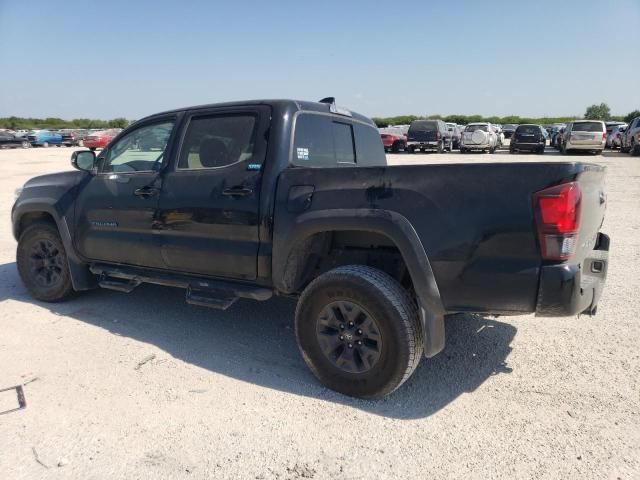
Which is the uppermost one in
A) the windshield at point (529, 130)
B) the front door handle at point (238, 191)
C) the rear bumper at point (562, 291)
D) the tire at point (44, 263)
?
the windshield at point (529, 130)

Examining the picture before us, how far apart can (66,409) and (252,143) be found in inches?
83.9

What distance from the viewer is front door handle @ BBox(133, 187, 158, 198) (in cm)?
403

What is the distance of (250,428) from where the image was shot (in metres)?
2.85

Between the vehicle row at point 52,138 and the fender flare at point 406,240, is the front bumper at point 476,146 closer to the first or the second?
the vehicle row at point 52,138

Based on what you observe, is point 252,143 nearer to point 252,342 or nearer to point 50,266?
point 252,342

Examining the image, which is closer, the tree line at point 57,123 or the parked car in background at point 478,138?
the parked car in background at point 478,138

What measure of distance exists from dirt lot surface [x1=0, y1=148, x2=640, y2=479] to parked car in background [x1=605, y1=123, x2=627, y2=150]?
A: 26.7 m

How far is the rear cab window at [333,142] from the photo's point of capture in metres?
3.70

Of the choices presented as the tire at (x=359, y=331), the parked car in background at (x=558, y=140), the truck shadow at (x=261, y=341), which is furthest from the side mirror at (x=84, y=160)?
the parked car in background at (x=558, y=140)

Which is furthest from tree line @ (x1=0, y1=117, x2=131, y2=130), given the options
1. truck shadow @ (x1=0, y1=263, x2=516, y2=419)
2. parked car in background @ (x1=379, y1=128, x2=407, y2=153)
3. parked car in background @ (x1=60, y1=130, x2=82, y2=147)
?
truck shadow @ (x1=0, y1=263, x2=516, y2=419)

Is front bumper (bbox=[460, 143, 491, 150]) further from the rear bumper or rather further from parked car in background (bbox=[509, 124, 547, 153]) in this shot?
the rear bumper

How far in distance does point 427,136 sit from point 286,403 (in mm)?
24831

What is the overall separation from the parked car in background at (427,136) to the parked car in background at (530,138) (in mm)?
3801

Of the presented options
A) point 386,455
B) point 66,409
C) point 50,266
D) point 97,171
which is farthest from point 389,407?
point 50,266
